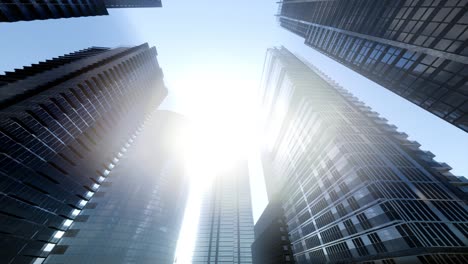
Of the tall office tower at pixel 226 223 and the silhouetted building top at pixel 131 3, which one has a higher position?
the silhouetted building top at pixel 131 3

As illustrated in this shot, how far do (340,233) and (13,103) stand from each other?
6960 centimetres

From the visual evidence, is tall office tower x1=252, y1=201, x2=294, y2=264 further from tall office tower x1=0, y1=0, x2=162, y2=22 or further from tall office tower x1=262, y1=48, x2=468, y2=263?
tall office tower x1=0, y1=0, x2=162, y2=22

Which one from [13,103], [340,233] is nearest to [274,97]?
[340,233]

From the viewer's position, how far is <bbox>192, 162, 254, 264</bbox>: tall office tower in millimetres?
96375

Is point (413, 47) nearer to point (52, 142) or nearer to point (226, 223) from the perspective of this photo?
point (52, 142)

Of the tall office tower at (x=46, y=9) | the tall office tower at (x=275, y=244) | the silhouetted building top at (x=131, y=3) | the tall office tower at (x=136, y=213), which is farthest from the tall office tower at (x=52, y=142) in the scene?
the tall office tower at (x=275, y=244)

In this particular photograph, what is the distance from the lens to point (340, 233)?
4375cm

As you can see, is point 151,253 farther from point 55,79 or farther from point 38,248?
point 55,79

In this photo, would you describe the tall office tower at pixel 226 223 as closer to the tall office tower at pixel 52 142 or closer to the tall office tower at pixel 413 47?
the tall office tower at pixel 52 142

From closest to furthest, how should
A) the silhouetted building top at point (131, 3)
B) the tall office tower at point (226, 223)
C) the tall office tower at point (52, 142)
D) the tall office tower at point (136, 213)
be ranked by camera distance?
the tall office tower at point (52, 142) < the silhouetted building top at point (131, 3) < the tall office tower at point (136, 213) < the tall office tower at point (226, 223)

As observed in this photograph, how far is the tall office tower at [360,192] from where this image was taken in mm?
30531

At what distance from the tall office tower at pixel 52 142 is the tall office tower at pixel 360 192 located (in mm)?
57937

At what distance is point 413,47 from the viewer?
1261 inches

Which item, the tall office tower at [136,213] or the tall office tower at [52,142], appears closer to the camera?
the tall office tower at [52,142]
